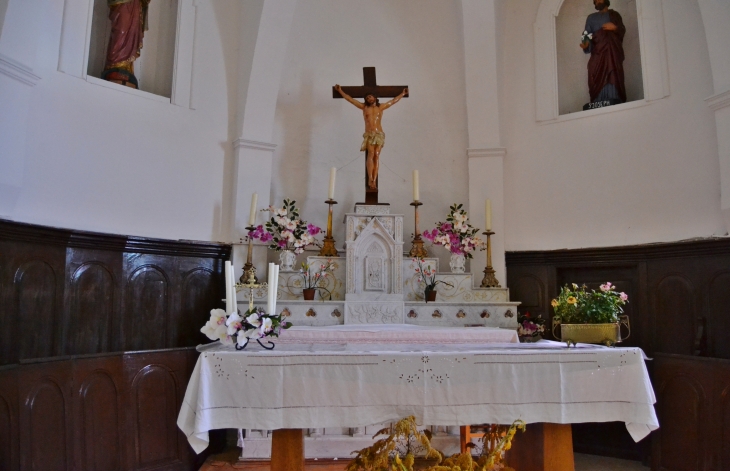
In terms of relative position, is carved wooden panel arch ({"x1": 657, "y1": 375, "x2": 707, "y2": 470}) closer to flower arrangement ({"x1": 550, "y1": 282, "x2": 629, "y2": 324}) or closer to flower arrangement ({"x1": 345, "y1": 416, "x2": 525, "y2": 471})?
flower arrangement ({"x1": 550, "y1": 282, "x2": 629, "y2": 324})

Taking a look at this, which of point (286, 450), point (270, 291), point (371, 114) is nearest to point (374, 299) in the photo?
point (371, 114)

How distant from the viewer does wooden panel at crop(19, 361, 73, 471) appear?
4391 mm

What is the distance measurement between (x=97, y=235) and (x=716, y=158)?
6.30 metres

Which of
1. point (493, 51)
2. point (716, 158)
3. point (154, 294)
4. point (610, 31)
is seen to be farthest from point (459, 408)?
point (610, 31)

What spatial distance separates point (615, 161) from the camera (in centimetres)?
677

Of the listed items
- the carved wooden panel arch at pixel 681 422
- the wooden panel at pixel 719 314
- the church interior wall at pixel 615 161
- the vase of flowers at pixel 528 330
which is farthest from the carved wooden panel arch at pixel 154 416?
the wooden panel at pixel 719 314

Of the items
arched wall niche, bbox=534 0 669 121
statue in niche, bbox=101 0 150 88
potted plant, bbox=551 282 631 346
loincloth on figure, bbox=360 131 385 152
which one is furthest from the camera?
loincloth on figure, bbox=360 131 385 152

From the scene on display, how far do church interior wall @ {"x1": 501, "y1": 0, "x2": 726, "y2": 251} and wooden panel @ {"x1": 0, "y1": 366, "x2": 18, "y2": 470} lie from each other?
212 inches

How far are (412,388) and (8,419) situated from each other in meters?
3.03

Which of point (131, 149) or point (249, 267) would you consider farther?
point (249, 267)

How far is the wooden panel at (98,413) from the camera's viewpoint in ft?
Result: 16.0

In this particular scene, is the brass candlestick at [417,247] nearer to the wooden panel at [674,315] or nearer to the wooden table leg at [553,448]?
the wooden panel at [674,315]

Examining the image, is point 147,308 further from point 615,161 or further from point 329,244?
point 615,161

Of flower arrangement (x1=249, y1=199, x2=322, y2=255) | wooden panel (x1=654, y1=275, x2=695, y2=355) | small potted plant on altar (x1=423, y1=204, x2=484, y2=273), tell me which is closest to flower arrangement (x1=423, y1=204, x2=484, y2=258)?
small potted plant on altar (x1=423, y1=204, x2=484, y2=273)
